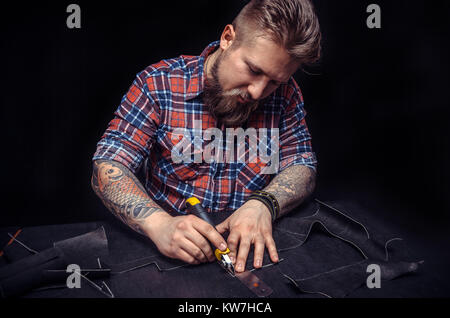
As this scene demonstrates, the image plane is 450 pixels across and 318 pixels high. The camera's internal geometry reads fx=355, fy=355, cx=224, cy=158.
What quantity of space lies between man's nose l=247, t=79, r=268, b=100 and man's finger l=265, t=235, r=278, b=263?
51 cm

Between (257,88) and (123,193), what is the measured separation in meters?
0.62

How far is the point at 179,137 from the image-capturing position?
147 cm

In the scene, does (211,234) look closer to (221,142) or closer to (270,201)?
(270,201)

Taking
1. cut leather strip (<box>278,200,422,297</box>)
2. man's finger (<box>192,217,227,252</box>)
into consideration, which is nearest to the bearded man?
man's finger (<box>192,217,227,252</box>)

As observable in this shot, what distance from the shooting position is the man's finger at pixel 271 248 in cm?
116

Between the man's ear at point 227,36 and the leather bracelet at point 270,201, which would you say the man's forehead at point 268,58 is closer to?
the man's ear at point 227,36

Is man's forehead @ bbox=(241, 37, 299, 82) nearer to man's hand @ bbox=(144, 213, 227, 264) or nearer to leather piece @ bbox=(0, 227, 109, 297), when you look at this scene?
man's hand @ bbox=(144, 213, 227, 264)

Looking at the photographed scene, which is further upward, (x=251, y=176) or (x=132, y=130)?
(x=132, y=130)

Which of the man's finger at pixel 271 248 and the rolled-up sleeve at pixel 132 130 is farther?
the rolled-up sleeve at pixel 132 130

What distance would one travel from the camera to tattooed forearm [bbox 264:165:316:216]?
1.47 meters

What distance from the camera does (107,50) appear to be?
176 centimetres

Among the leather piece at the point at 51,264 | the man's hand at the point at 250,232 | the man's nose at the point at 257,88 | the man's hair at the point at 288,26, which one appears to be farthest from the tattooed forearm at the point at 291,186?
the leather piece at the point at 51,264

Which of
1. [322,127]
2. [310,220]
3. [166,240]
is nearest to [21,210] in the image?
[166,240]

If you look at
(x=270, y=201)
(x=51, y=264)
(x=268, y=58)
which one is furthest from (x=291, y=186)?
(x=51, y=264)
